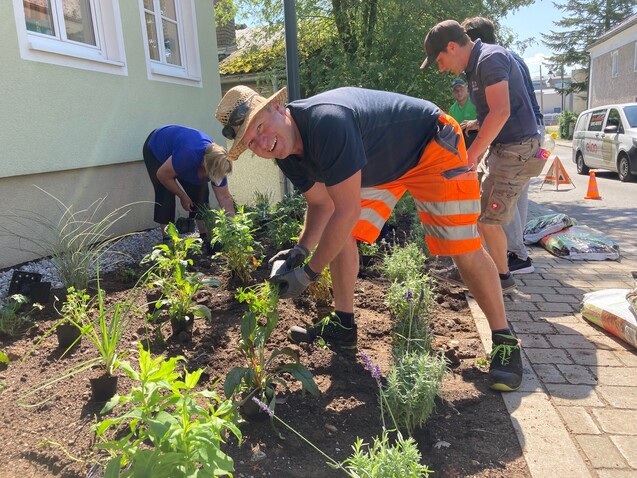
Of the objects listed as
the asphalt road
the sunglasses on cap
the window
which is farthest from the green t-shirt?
the window

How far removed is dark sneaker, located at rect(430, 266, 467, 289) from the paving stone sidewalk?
24 centimetres

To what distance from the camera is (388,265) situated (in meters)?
3.80

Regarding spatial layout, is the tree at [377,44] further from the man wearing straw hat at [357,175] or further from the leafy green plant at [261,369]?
the leafy green plant at [261,369]

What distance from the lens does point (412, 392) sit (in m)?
2.13

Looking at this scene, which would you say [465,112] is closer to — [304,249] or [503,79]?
[503,79]

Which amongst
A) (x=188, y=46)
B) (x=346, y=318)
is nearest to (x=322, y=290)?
(x=346, y=318)

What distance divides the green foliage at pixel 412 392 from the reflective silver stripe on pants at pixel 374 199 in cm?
104

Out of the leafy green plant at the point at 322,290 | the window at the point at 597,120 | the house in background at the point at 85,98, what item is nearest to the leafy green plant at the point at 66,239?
the house in background at the point at 85,98

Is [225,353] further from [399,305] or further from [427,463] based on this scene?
[427,463]

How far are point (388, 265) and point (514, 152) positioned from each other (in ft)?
3.97

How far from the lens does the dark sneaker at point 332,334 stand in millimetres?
2967

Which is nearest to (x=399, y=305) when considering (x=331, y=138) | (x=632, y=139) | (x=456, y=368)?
(x=456, y=368)

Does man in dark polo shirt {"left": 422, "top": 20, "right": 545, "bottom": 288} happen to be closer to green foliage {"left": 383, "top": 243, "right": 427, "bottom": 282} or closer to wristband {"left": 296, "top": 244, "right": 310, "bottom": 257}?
green foliage {"left": 383, "top": 243, "right": 427, "bottom": 282}

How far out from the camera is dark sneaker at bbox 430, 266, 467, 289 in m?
4.13
